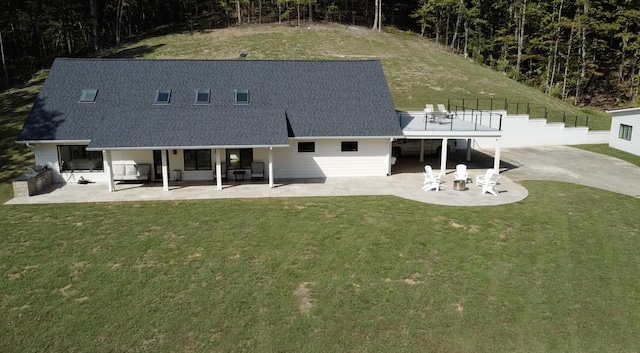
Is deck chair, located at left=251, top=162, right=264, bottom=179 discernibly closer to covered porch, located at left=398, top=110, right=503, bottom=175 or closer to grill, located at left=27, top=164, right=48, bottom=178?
covered porch, located at left=398, top=110, right=503, bottom=175

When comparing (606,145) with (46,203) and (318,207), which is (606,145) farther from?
(46,203)

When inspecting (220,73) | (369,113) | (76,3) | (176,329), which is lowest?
(176,329)

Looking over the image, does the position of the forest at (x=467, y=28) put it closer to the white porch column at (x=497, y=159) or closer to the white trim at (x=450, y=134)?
the white porch column at (x=497, y=159)

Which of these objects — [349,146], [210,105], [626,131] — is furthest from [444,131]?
[626,131]

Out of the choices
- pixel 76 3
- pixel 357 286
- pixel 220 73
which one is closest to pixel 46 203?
pixel 220 73

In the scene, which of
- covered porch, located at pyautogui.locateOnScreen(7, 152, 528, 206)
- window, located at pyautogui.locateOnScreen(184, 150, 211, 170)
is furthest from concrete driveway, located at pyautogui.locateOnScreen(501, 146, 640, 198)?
window, located at pyautogui.locateOnScreen(184, 150, 211, 170)

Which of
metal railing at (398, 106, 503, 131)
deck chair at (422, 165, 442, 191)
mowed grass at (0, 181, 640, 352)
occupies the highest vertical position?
metal railing at (398, 106, 503, 131)
